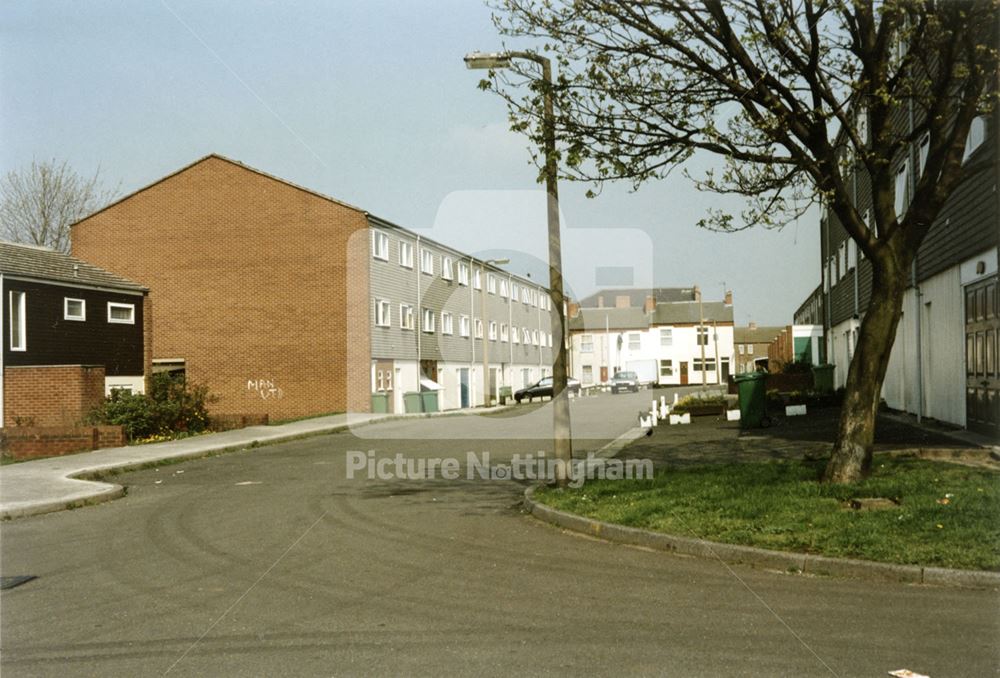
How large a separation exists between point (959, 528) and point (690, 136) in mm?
5354

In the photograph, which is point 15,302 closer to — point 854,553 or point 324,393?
point 324,393

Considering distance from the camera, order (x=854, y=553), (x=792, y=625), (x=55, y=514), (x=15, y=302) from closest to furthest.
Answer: (x=792, y=625) < (x=854, y=553) < (x=55, y=514) < (x=15, y=302)

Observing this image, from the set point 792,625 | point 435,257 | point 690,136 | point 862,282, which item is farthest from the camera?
point 435,257

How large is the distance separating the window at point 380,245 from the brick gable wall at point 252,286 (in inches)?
53.7

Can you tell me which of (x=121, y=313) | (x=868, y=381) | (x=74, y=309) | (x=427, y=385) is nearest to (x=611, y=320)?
(x=427, y=385)

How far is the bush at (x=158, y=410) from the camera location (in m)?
22.1

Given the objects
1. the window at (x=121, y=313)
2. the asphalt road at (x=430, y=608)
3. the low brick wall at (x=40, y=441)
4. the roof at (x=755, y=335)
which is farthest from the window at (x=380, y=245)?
the roof at (x=755, y=335)

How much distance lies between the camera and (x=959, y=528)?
7.86 metres

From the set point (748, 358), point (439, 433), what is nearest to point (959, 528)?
point (439, 433)

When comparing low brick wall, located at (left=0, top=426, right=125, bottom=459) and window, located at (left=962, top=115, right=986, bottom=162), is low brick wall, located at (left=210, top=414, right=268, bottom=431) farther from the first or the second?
window, located at (left=962, top=115, right=986, bottom=162)

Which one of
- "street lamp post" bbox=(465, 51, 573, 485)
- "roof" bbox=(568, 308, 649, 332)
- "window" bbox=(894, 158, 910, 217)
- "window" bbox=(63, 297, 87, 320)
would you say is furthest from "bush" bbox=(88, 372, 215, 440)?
"roof" bbox=(568, 308, 649, 332)

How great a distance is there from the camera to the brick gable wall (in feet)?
125

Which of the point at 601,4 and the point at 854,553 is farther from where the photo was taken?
the point at 601,4

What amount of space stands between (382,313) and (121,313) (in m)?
13.9
